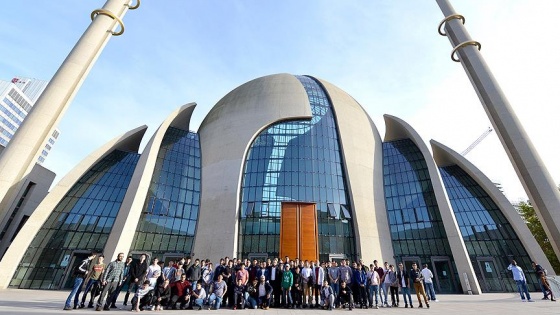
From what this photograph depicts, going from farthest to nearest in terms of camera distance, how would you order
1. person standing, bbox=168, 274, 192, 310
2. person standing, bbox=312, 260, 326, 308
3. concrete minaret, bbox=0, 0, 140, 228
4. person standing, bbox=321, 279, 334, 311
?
1. concrete minaret, bbox=0, 0, 140, 228
2. person standing, bbox=312, 260, 326, 308
3. person standing, bbox=321, 279, 334, 311
4. person standing, bbox=168, 274, 192, 310

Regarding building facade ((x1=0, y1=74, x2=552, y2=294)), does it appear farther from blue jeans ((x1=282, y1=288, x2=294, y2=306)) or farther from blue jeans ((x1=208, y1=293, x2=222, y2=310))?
blue jeans ((x1=208, y1=293, x2=222, y2=310))

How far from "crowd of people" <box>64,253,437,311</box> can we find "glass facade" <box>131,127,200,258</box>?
13203 mm

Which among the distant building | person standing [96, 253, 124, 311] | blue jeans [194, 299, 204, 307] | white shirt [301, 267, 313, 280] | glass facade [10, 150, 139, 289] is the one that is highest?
the distant building

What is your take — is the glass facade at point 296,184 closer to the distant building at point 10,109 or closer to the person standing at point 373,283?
the person standing at point 373,283

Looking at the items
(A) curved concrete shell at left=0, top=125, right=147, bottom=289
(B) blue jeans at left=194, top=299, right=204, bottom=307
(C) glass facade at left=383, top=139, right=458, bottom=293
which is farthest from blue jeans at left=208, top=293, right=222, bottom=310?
(C) glass facade at left=383, top=139, right=458, bottom=293

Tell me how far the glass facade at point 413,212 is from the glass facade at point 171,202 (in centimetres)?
2111

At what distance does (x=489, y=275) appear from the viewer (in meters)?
23.3

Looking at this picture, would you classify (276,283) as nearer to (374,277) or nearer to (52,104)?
(374,277)

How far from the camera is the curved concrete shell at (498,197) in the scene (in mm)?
22750

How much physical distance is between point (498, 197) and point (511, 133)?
7.15m

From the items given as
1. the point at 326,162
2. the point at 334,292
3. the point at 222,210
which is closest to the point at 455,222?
the point at 326,162

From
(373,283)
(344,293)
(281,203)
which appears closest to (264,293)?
(344,293)

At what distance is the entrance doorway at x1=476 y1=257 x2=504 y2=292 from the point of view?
2262cm

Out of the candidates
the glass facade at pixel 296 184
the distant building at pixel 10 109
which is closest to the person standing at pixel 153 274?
the glass facade at pixel 296 184
